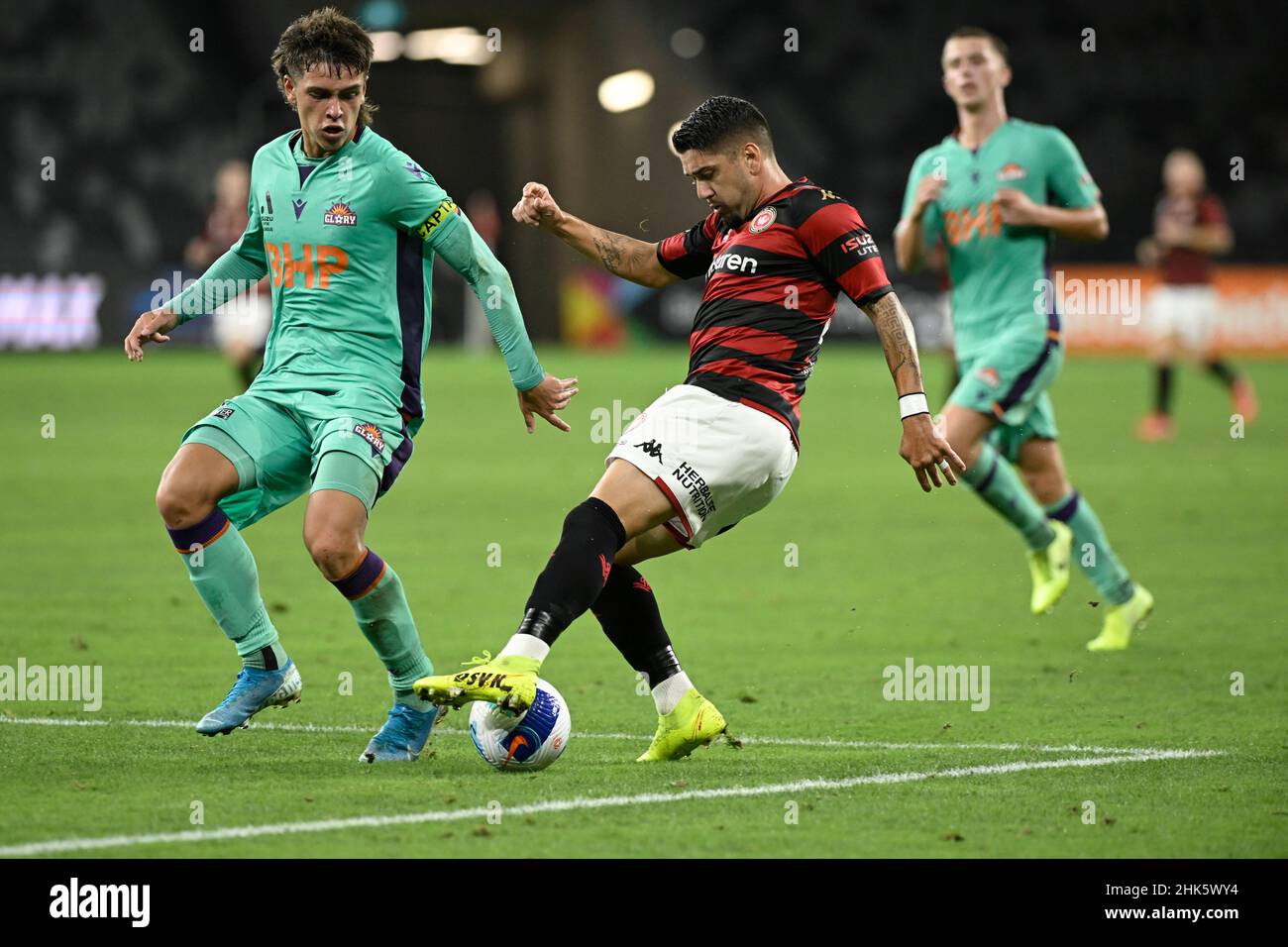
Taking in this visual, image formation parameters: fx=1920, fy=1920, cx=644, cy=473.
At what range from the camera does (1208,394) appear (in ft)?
85.1

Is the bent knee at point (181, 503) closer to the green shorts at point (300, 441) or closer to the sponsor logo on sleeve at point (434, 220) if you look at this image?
the green shorts at point (300, 441)

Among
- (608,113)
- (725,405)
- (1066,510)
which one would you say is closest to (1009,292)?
(1066,510)

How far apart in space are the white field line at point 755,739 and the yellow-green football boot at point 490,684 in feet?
3.98

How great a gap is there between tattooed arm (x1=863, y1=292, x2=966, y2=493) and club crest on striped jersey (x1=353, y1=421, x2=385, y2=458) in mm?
1615

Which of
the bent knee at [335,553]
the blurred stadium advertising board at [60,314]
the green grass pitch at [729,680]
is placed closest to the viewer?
the green grass pitch at [729,680]

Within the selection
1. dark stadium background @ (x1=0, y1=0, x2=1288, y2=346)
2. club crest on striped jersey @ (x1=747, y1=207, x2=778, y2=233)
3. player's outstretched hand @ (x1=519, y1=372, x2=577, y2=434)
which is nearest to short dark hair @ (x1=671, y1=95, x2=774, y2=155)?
club crest on striped jersey @ (x1=747, y1=207, x2=778, y2=233)

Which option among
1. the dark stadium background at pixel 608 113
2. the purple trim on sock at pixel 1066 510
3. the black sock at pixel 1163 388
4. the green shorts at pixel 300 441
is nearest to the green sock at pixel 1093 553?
the purple trim on sock at pixel 1066 510

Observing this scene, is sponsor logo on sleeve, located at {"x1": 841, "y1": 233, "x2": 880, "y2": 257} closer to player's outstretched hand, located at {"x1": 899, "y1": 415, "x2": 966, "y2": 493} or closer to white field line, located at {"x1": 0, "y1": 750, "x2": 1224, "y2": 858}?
player's outstretched hand, located at {"x1": 899, "y1": 415, "x2": 966, "y2": 493}

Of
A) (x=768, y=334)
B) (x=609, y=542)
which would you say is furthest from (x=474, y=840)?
(x=768, y=334)

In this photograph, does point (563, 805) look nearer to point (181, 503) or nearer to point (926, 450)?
point (926, 450)

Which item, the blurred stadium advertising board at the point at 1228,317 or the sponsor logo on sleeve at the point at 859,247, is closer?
the sponsor logo on sleeve at the point at 859,247

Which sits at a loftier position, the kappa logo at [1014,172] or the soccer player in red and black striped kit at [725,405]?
the kappa logo at [1014,172]

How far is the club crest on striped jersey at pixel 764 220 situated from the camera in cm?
621
